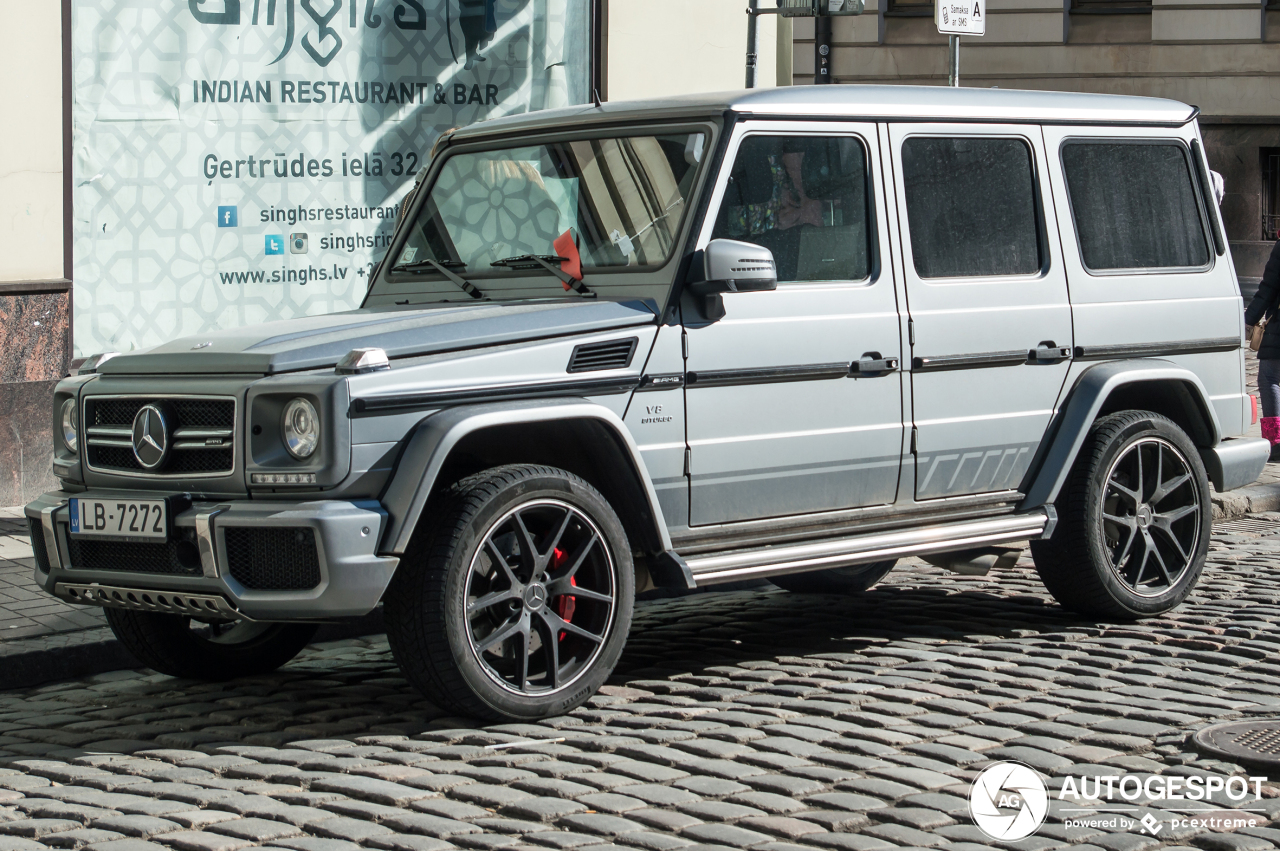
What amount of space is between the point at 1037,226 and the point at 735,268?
5.51 feet

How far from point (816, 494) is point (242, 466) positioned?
2.00 meters

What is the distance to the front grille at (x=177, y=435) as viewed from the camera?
16.8ft

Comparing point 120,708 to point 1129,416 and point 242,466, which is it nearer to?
point 242,466

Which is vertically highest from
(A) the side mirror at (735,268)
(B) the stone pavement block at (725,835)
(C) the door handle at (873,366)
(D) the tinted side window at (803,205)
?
(D) the tinted side window at (803,205)

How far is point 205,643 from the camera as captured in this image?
600 cm

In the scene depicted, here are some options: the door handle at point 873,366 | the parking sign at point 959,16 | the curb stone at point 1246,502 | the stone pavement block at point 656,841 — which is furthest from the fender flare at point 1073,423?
the parking sign at point 959,16

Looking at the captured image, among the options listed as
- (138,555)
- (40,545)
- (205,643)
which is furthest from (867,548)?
(40,545)

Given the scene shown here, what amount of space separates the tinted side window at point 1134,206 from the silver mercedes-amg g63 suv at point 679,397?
0.04 feet

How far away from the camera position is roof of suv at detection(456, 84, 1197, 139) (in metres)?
5.95

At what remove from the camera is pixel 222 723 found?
539 centimetres

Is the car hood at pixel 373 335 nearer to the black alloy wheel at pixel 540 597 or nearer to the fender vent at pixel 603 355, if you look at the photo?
the fender vent at pixel 603 355

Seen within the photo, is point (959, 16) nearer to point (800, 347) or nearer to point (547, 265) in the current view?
point (800, 347)

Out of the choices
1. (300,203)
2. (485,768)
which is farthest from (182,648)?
(300,203)

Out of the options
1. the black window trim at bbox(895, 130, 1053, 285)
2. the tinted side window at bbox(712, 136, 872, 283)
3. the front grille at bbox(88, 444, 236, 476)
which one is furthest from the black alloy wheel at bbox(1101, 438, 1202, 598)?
the front grille at bbox(88, 444, 236, 476)
